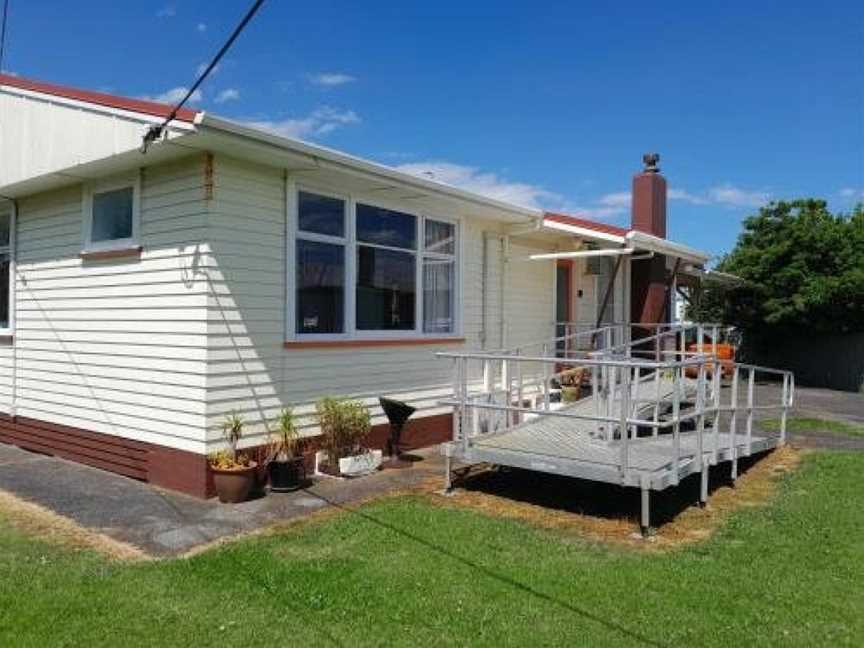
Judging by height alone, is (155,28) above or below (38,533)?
above

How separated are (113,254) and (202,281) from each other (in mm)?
1591

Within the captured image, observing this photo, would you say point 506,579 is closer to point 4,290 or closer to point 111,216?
point 111,216

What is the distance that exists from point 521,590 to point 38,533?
3.78 metres

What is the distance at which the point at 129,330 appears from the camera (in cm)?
763

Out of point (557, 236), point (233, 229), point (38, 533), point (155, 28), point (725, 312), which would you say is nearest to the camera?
point (38, 533)

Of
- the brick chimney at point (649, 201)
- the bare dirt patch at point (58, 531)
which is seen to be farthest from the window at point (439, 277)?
the brick chimney at point (649, 201)

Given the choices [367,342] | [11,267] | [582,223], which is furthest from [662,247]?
[11,267]

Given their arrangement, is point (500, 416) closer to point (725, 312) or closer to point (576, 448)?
point (576, 448)

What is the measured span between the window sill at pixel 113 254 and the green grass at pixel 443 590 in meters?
2.84

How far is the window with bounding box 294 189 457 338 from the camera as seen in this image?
788 cm

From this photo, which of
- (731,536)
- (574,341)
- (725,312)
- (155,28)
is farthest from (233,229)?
(725,312)

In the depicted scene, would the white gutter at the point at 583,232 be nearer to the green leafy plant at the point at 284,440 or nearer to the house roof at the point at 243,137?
the house roof at the point at 243,137

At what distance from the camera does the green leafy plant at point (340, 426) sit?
775 cm

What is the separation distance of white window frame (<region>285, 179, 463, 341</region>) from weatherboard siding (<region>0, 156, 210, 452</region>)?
101 centimetres
